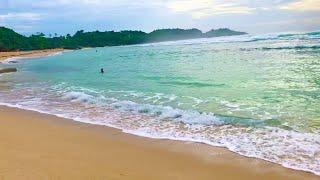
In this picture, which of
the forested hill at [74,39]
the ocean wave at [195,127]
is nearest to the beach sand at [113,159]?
the ocean wave at [195,127]

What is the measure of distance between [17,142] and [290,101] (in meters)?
9.57

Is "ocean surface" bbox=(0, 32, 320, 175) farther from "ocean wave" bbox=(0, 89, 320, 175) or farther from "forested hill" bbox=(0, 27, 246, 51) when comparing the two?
"forested hill" bbox=(0, 27, 246, 51)

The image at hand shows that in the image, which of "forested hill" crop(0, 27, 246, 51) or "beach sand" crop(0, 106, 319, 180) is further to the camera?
"forested hill" crop(0, 27, 246, 51)

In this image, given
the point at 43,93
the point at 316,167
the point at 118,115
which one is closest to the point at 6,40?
the point at 43,93

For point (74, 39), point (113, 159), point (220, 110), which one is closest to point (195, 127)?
point (220, 110)

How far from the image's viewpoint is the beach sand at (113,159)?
7039 millimetres

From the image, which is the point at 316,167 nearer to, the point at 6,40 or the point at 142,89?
the point at 142,89

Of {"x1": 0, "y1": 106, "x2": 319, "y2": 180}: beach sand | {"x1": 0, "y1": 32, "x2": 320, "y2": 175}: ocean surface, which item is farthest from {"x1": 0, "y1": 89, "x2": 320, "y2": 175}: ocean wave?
{"x1": 0, "y1": 106, "x2": 319, "y2": 180}: beach sand

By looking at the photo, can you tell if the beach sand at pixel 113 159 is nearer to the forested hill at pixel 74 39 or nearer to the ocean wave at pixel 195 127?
the ocean wave at pixel 195 127

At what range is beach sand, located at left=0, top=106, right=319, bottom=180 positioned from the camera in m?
7.04

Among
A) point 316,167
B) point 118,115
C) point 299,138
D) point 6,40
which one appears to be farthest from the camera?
point 6,40

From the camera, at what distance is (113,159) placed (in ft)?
26.6

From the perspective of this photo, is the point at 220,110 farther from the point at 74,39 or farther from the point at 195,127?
the point at 74,39

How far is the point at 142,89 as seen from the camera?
20.8m
